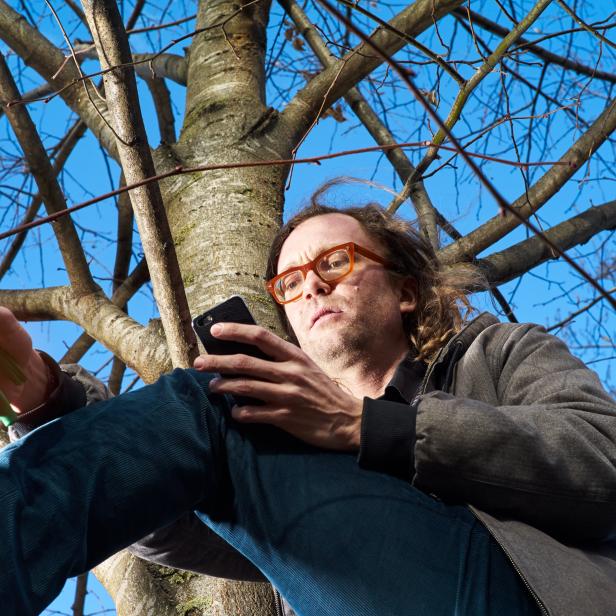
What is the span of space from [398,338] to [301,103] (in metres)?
1.23

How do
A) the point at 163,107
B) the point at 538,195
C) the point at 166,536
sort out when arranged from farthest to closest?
the point at 163,107 < the point at 538,195 < the point at 166,536

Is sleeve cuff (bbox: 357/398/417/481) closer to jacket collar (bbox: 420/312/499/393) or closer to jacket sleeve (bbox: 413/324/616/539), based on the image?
jacket sleeve (bbox: 413/324/616/539)

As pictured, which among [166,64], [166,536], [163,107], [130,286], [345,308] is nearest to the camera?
[166,536]

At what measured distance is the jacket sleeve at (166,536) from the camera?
4.29 feet

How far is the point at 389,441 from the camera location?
1.24 m

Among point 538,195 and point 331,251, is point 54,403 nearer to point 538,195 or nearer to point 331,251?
point 331,251

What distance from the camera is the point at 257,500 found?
1248 mm

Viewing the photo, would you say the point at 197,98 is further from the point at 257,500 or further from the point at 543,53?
the point at 257,500

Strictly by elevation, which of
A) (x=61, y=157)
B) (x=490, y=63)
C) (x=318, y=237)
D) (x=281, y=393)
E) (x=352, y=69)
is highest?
(x=61, y=157)

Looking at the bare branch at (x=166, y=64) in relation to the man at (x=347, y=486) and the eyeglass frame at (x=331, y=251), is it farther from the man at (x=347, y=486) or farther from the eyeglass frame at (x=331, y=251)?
the man at (x=347, y=486)

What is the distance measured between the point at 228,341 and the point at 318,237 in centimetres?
80

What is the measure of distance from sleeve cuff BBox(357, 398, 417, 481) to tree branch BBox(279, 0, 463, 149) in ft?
5.18

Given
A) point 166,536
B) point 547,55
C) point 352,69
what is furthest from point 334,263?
point 547,55

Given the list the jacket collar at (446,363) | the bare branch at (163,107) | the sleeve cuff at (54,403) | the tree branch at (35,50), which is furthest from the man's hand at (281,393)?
the bare branch at (163,107)
